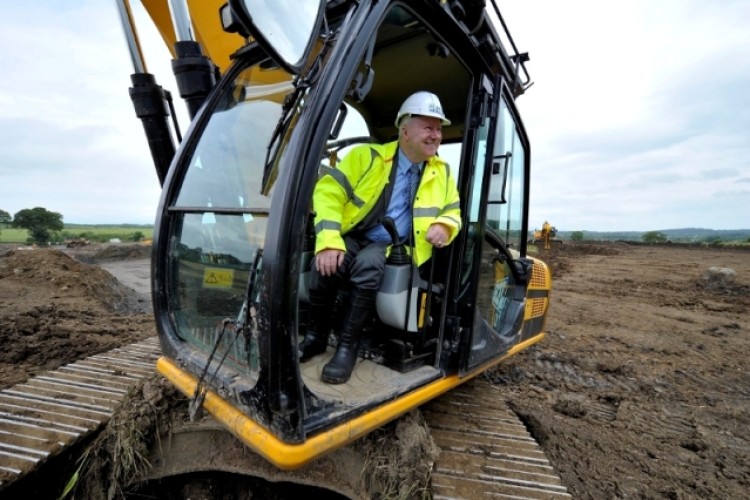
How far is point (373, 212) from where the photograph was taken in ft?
7.13

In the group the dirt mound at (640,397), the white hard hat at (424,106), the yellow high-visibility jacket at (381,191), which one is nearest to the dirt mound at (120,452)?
→ the yellow high-visibility jacket at (381,191)

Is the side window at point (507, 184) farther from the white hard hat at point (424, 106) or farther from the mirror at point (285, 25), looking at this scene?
the mirror at point (285, 25)

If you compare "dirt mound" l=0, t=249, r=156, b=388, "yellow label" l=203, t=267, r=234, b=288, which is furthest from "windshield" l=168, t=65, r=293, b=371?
"dirt mound" l=0, t=249, r=156, b=388

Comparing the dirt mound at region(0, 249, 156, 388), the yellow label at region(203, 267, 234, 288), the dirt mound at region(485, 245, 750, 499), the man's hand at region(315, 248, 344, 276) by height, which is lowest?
the dirt mound at region(485, 245, 750, 499)

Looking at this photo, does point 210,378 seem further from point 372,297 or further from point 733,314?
point 733,314

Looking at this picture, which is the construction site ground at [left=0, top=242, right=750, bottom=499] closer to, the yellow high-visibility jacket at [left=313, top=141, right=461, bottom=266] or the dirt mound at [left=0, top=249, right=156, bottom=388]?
the dirt mound at [left=0, top=249, right=156, bottom=388]

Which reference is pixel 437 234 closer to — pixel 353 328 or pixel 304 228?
pixel 353 328

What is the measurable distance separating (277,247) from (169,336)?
1.09m

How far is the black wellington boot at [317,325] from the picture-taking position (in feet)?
6.95

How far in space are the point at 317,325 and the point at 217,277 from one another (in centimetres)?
57

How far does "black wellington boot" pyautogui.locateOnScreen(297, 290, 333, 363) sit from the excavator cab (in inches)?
3.1

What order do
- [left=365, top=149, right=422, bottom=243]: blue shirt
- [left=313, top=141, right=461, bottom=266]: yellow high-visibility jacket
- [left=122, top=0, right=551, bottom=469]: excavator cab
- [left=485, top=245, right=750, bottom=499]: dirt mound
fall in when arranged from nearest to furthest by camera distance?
[left=122, top=0, right=551, bottom=469]: excavator cab < [left=313, top=141, right=461, bottom=266]: yellow high-visibility jacket < [left=365, top=149, right=422, bottom=243]: blue shirt < [left=485, top=245, right=750, bottom=499]: dirt mound

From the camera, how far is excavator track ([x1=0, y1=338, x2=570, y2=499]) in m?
1.87

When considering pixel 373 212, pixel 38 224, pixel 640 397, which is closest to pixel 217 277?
pixel 373 212
